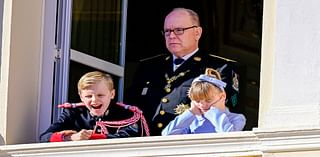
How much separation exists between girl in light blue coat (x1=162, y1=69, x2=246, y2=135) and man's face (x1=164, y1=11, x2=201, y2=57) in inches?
11.4

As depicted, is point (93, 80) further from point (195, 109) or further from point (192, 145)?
point (192, 145)

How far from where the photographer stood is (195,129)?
7801 mm

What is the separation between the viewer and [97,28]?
872 centimetres

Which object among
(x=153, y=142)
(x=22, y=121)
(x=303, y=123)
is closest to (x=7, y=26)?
(x=22, y=121)

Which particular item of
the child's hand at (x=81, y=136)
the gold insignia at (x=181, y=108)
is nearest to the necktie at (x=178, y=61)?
the gold insignia at (x=181, y=108)

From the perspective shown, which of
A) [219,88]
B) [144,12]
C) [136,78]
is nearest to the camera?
[219,88]

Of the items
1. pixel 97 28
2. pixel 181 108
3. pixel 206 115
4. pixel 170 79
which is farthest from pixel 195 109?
pixel 97 28

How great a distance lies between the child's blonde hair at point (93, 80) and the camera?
8.01 metres

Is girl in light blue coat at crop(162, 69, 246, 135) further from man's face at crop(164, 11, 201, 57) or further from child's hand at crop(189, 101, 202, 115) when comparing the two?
man's face at crop(164, 11, 201, 57)

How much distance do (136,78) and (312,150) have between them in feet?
4.49

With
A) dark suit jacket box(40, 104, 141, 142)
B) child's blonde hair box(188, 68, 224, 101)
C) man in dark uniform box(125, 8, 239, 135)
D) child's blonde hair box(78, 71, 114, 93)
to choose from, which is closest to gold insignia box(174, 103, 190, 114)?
man in dark uniform box(125, 8, 239, 135)

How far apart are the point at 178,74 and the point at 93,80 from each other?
48 centimetres

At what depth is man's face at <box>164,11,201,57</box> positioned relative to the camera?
8180 millimetres

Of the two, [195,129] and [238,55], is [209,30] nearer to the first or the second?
[238,55]
